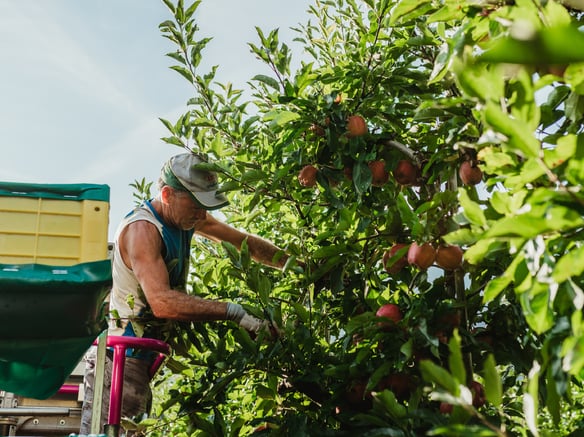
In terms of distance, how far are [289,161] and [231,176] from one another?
0.31 metres

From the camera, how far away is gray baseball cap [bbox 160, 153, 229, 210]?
3.34 meters

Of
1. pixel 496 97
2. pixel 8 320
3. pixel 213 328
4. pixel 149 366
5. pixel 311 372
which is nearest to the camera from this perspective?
pixel 496 97

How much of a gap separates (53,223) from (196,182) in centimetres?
128

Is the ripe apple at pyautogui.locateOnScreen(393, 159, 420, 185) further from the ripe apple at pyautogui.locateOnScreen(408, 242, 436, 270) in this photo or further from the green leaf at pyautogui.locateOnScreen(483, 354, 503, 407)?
the green leaf at pyautogui.locateOnScreen(483, 354, 503, 407)

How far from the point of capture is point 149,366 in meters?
3.18

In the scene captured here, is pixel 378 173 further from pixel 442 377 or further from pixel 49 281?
pixel 442 377

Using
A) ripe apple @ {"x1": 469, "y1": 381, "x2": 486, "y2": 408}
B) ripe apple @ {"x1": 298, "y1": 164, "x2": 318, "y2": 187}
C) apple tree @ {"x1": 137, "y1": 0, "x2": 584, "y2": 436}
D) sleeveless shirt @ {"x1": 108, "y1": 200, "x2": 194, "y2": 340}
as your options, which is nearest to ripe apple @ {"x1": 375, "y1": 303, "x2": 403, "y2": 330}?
apple tree @ {"x1": 137, "y1": 0, "x2": 584, "y2": 436}

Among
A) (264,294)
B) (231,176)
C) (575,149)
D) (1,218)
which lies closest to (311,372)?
(264,294)

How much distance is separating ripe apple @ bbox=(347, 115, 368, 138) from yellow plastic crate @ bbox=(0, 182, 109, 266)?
34.4 inches

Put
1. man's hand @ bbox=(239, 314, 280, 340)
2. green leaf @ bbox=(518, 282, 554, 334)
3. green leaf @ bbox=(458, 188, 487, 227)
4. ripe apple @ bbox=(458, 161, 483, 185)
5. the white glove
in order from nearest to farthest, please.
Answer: green leaf @ bbox=(518, 282, 554, 334)
green leaf @ bbox=(458, 188, 487, 227)
ripe apple @ bbox=(458, 161, 483, 185)
man's hand @ bbox=(239, 314, 280, 340)
the white glove

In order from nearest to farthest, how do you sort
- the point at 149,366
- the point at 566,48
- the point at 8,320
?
the point at 566,48 < the point at 8,320 < the point at 149,366

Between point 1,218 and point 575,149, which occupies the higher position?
point 1,218

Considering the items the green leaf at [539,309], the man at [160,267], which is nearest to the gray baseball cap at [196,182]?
the man at [160,267]

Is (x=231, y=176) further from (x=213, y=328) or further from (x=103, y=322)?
(x=103, y=322)
